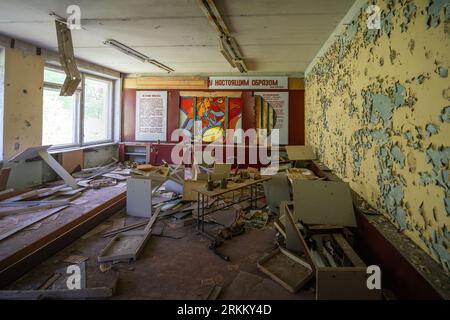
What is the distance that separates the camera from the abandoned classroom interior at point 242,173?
2.00m

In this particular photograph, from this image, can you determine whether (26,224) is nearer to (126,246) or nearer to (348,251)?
(126,246)

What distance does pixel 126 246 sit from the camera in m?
3.38

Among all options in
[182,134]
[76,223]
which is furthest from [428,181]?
[182,134]

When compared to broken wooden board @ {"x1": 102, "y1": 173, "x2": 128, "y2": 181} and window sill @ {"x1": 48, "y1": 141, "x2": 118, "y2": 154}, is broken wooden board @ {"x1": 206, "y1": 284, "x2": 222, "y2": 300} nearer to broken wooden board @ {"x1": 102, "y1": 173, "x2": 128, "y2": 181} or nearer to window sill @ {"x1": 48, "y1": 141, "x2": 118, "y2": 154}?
broken wooden board @ {"x1": 102, "y1": 173, "x2": 128, "y2": 181}

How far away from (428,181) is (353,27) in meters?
2.30

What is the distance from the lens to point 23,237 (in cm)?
331

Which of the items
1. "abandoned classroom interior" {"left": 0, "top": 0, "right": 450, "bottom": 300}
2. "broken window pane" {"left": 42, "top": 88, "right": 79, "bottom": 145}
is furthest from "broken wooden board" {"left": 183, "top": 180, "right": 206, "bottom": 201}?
"broken window pane" {"left": 42, "top": 88, "right": 79, "bottom": 145}

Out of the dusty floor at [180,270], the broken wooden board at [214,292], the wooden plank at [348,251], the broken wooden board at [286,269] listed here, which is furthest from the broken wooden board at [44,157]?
the wooden plank at [348,251]

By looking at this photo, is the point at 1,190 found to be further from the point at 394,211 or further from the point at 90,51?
the point at 394,211

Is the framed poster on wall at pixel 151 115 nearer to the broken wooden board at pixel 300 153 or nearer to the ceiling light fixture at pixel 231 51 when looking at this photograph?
the ceiling light fixture at pixel 231 51

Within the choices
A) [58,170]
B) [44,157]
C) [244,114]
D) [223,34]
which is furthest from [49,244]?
[244,114]

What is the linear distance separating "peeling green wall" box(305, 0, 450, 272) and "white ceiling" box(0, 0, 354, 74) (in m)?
0.83

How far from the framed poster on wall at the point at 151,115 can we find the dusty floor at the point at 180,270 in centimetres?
506

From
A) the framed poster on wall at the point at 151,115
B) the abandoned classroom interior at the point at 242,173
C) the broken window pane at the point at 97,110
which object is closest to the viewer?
the abandoned classroom interior at the point at 242,173
